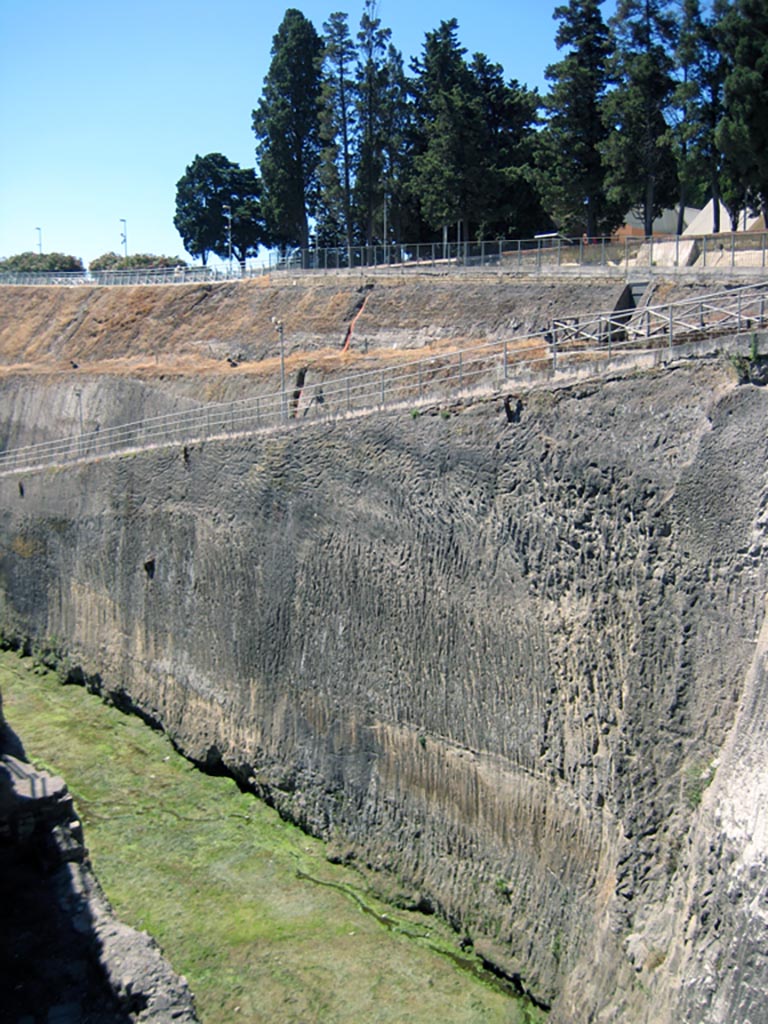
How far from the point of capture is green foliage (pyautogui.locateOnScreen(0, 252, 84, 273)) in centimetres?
7081

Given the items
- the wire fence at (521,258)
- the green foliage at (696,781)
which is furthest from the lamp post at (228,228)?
the green foliage at (696,781)

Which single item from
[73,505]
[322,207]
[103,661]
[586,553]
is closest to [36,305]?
[322,207]

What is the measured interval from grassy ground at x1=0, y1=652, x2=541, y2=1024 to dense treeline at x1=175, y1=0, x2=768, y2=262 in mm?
20128

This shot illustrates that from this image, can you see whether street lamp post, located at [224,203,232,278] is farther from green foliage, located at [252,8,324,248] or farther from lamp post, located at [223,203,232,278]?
green foliage, located at [252,8,324,248]

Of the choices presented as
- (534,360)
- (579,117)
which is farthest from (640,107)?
(534,360)

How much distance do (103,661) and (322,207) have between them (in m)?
29.5

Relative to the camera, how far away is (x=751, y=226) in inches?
1352

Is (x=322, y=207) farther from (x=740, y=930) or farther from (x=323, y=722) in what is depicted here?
(x=740, y=930)

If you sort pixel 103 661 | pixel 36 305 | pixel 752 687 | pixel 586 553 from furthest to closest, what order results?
pixel 36 305, pixel 103 661, pixel 586 553, pixel 752 687

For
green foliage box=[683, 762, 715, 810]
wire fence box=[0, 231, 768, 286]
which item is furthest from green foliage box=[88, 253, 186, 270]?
green foliage box=[683, 762, 715, 810]

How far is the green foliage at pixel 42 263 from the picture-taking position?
70.8 m

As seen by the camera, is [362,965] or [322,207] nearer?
[362,965]

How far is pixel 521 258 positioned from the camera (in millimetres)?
29906

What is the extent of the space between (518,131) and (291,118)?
9876mm
